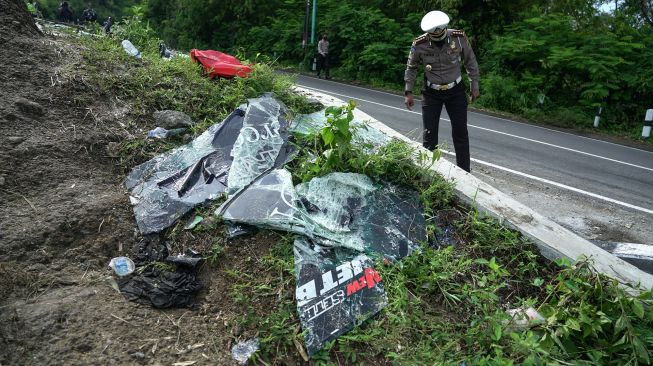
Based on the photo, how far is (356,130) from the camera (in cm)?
371

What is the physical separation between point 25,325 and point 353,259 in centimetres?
168

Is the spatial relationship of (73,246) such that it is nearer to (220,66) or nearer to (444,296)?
(444,296)

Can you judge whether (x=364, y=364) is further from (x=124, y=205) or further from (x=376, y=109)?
(x=376, y=109)

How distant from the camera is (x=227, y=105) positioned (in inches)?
175

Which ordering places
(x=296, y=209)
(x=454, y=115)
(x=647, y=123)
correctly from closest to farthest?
1. (x=296, y=209)
2. (x=454, y=115)
3. (x=647, y=123)

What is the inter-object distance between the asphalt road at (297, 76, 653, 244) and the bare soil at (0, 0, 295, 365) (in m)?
2.40

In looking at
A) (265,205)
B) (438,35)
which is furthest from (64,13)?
(265,205)

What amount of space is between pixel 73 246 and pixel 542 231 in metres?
3.01

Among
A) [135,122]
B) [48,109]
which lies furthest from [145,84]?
[48,109]

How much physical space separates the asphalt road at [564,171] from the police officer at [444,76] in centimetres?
45

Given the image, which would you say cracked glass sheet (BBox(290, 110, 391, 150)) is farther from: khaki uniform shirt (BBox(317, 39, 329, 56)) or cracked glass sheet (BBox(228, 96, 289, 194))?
khaki uniform shirt (BBox(317, 39, 329, 56))

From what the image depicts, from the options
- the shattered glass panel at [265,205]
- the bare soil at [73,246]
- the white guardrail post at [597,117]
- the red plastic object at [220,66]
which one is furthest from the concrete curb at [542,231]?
the white guardrail post at [597,117]

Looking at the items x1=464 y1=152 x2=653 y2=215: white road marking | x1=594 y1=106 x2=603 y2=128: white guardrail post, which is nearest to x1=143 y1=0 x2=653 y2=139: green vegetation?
x1=594 y1=106 x2=603 y2=128: white guardrail post

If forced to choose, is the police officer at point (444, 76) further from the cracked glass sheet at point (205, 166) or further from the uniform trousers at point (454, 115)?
the cracked glass sheet at point (205, 166)
